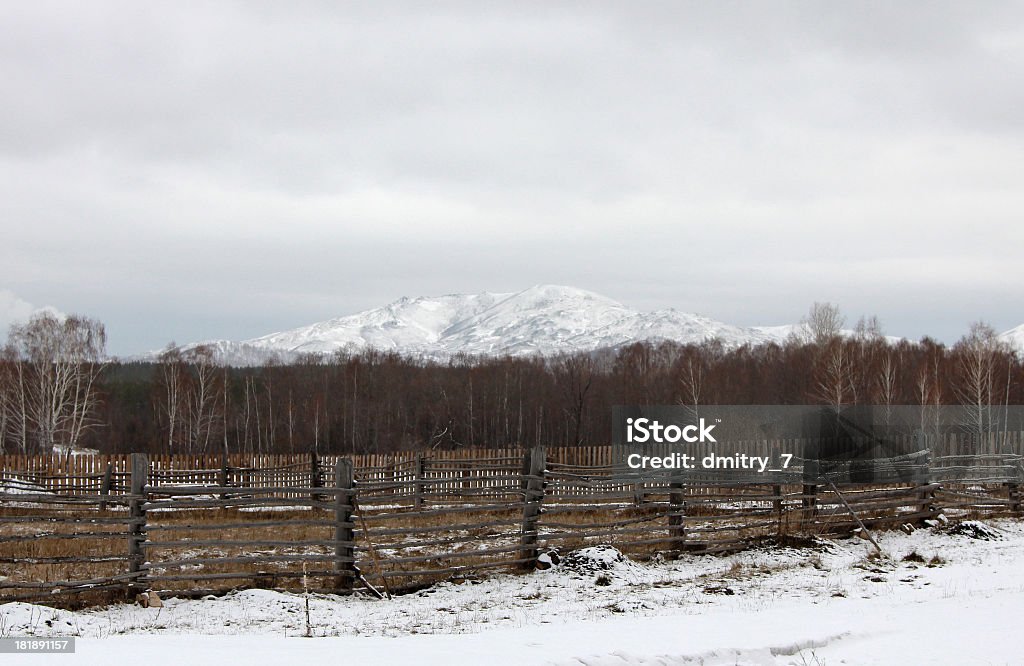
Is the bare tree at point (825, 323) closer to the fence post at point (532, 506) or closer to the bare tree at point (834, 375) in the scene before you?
the bare tree at point (834, 375)

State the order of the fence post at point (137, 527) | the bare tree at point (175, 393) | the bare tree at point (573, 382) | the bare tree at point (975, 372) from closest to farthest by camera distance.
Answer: the fence post at point (137, 527), the bare tree at point (975, 372), the bare tree at point (175, 393), the bare tree at point (573, 382)

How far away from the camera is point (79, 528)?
63.4 feet

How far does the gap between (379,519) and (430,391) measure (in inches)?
2689

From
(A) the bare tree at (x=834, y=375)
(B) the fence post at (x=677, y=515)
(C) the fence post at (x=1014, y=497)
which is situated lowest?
(C) the fence post at (x=1014, y=497)

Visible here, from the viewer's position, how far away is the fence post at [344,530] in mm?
12250

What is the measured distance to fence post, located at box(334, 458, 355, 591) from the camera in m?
12.2

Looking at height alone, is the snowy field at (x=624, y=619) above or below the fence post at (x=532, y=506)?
below

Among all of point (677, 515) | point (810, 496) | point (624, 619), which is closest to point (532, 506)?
point (677, 515)

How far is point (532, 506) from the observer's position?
14164 mm

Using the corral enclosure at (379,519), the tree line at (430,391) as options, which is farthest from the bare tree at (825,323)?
the corral enclosure at (379,519)

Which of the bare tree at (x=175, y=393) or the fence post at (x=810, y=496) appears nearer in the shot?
the fence post at (x=810, y=496)

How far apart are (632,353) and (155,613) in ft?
306

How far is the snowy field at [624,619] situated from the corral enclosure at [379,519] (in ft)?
1.81

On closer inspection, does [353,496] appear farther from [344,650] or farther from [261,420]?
[261,420]
